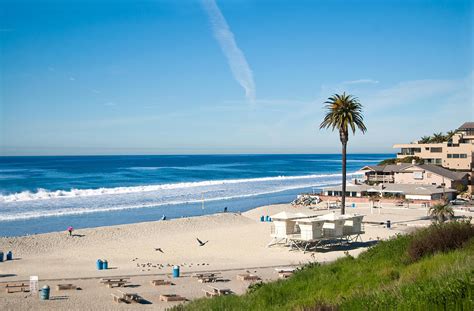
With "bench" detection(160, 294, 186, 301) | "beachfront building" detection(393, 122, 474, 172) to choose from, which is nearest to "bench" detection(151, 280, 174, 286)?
"bench" detection(160, 294, 186, 301)

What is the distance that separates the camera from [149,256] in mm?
26781

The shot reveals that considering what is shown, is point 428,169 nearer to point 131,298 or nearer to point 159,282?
point 159,282

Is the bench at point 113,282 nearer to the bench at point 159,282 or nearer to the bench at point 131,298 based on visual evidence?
the bench at point 159,282

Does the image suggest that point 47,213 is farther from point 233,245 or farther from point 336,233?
point 336,233

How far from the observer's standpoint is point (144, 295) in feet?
60.4

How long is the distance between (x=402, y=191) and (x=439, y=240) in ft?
125

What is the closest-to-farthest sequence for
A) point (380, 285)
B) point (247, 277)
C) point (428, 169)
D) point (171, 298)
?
point (380, 285)
point (171, 298)
point (247, 277)
point (428, 169)

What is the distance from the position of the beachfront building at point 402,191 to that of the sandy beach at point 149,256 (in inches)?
370

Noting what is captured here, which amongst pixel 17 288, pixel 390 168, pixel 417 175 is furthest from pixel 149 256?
pixel 390 168

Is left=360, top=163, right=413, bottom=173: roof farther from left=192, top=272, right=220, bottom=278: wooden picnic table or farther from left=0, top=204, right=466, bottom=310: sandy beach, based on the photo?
left=192, top=272, right=220, bottom=278: wooden picnic table

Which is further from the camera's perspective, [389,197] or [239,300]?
[389,197]

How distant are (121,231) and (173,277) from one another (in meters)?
13.6

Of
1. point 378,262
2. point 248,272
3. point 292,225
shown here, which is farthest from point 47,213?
point 378,262

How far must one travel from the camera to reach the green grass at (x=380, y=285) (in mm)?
6930
